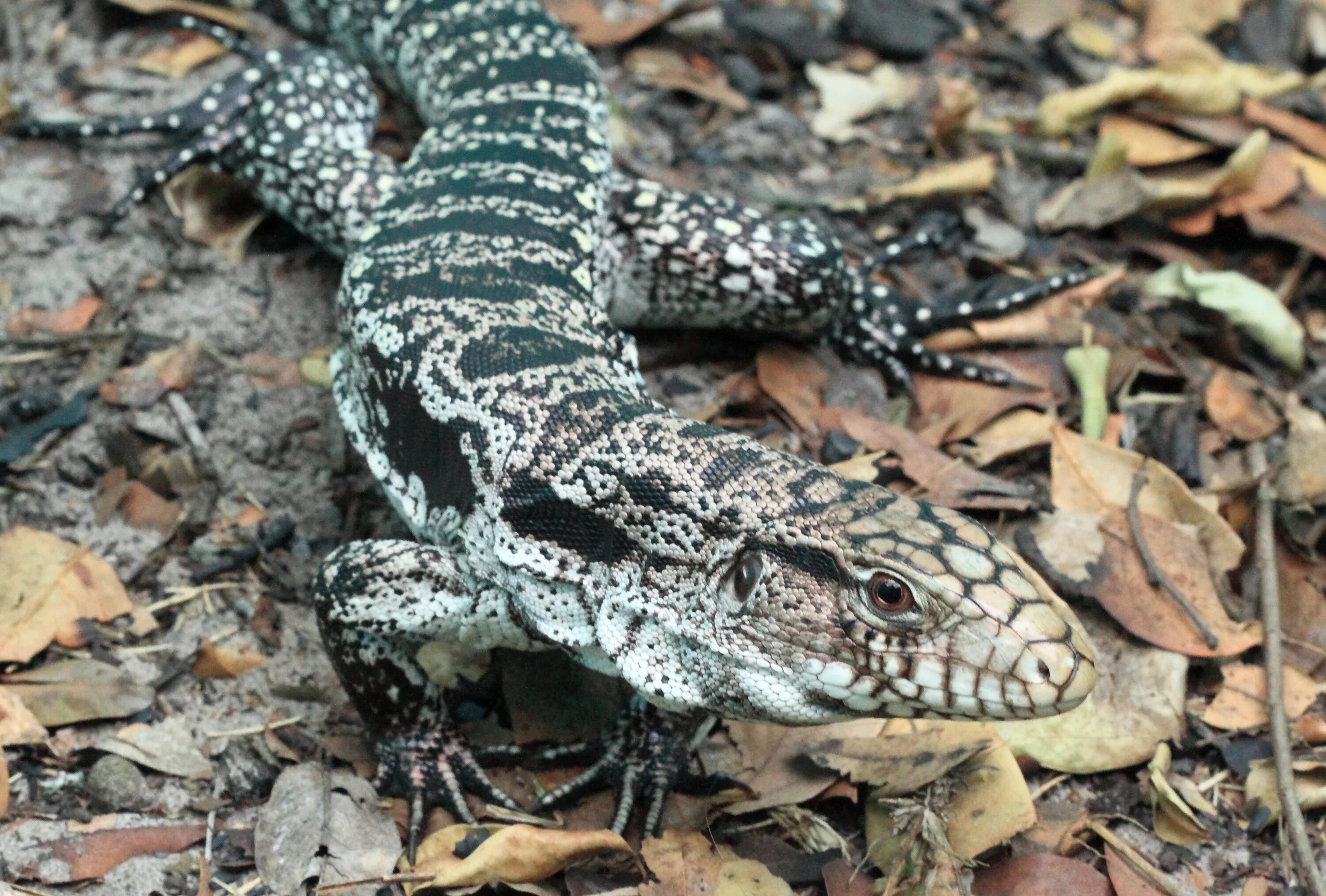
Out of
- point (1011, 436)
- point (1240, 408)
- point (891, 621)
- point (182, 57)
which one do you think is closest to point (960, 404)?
point (1011, 436)

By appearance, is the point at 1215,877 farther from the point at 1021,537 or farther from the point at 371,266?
the point at 371,266

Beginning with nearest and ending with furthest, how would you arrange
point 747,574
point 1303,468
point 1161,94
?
point 747,574
point 1303,468
point 1161,94

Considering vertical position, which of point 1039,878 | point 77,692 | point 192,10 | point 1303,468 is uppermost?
point 192,10

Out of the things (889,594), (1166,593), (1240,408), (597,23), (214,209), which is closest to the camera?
(889,594)

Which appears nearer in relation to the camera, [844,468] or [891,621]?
[891,621]

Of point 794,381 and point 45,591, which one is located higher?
point 45,591

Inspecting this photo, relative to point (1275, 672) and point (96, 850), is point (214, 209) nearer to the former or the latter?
point (96, 850)
